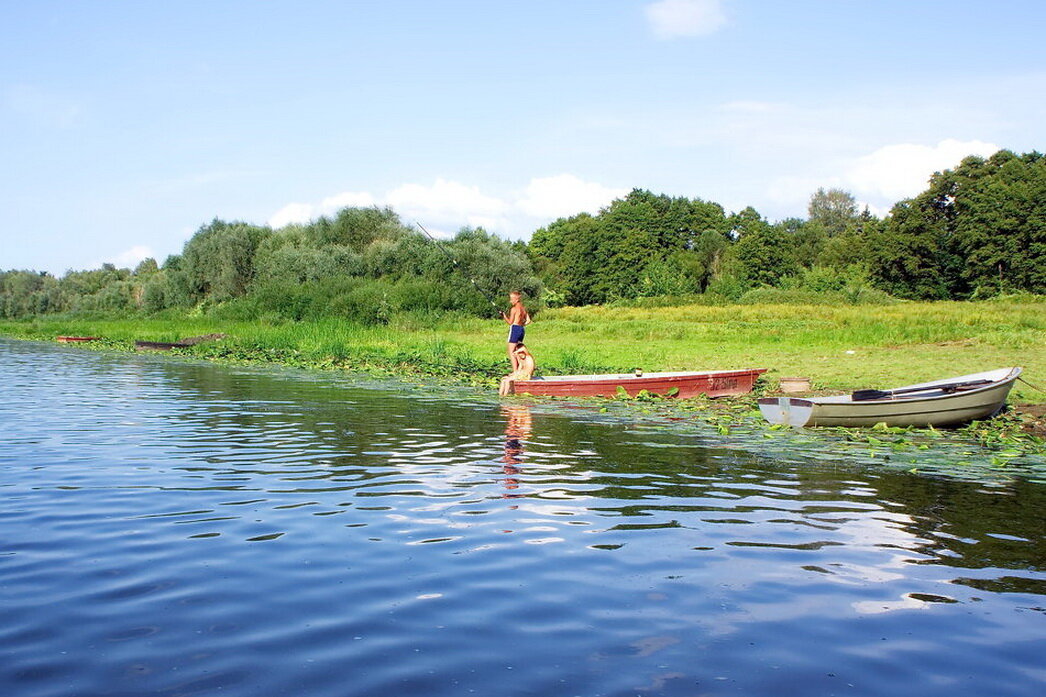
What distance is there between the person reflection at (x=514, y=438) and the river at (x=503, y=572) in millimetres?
102

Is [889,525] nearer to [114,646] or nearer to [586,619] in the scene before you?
[586,619]

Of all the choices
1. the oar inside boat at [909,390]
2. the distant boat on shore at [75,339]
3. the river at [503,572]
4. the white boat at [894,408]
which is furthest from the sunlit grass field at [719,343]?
the river at [503,572]

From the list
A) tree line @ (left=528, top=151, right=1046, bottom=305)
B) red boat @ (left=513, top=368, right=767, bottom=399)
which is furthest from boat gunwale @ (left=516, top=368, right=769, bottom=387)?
tree line @ (left=528, top=151, right=1046, bottom=305)

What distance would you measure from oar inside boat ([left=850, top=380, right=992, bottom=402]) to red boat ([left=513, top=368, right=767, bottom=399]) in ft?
13.6

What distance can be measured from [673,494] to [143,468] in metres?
6.60

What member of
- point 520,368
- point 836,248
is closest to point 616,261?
point 836,248

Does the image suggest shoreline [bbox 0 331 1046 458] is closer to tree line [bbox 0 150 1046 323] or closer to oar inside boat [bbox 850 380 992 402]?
oar inside boat [bbox 850 380 992 402]

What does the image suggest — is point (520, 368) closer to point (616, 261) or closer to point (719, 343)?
point (719, 343)

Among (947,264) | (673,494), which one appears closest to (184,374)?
(673,494)

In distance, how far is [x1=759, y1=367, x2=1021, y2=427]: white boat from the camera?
52.9 ft

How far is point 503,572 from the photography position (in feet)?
24.5

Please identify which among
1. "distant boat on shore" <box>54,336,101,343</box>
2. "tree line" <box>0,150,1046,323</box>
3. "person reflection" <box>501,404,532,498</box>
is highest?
"tree line" <box>0,150,1046,323</box>

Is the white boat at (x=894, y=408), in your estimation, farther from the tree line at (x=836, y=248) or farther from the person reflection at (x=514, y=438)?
the tree line at (x=836, y=248)

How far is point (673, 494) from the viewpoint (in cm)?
1086
